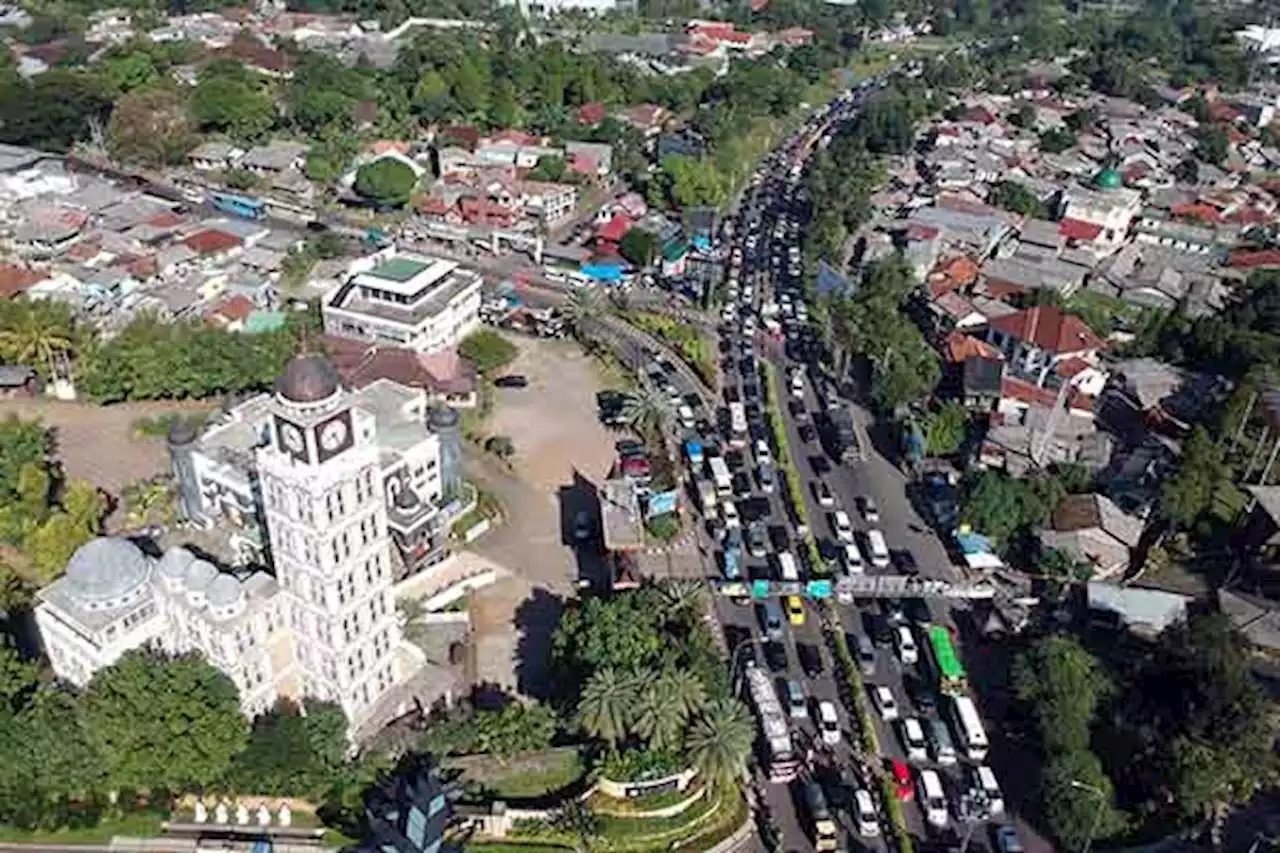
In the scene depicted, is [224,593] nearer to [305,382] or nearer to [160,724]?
[160,724]

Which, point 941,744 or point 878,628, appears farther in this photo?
point 878,628

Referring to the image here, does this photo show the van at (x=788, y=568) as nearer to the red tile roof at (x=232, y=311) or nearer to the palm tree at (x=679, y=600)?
the palm tree at (x=679, y=600)

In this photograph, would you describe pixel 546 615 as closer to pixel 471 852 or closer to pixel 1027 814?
pixel 471 852

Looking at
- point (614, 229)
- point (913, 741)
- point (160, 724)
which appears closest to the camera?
point (160, 724)

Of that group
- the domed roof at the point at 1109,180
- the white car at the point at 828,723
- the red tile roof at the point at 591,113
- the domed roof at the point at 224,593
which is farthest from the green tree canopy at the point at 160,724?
the domed roof at the point at 1109,180

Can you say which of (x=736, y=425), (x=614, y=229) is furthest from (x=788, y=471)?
(x=614, y=229)

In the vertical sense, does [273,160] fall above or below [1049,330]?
below

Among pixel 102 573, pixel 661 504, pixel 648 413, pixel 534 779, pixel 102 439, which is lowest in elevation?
pixel 102 439

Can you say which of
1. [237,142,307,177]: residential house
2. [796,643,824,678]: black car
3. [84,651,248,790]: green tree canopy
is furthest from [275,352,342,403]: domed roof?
[237,142,307,177]: residential house
